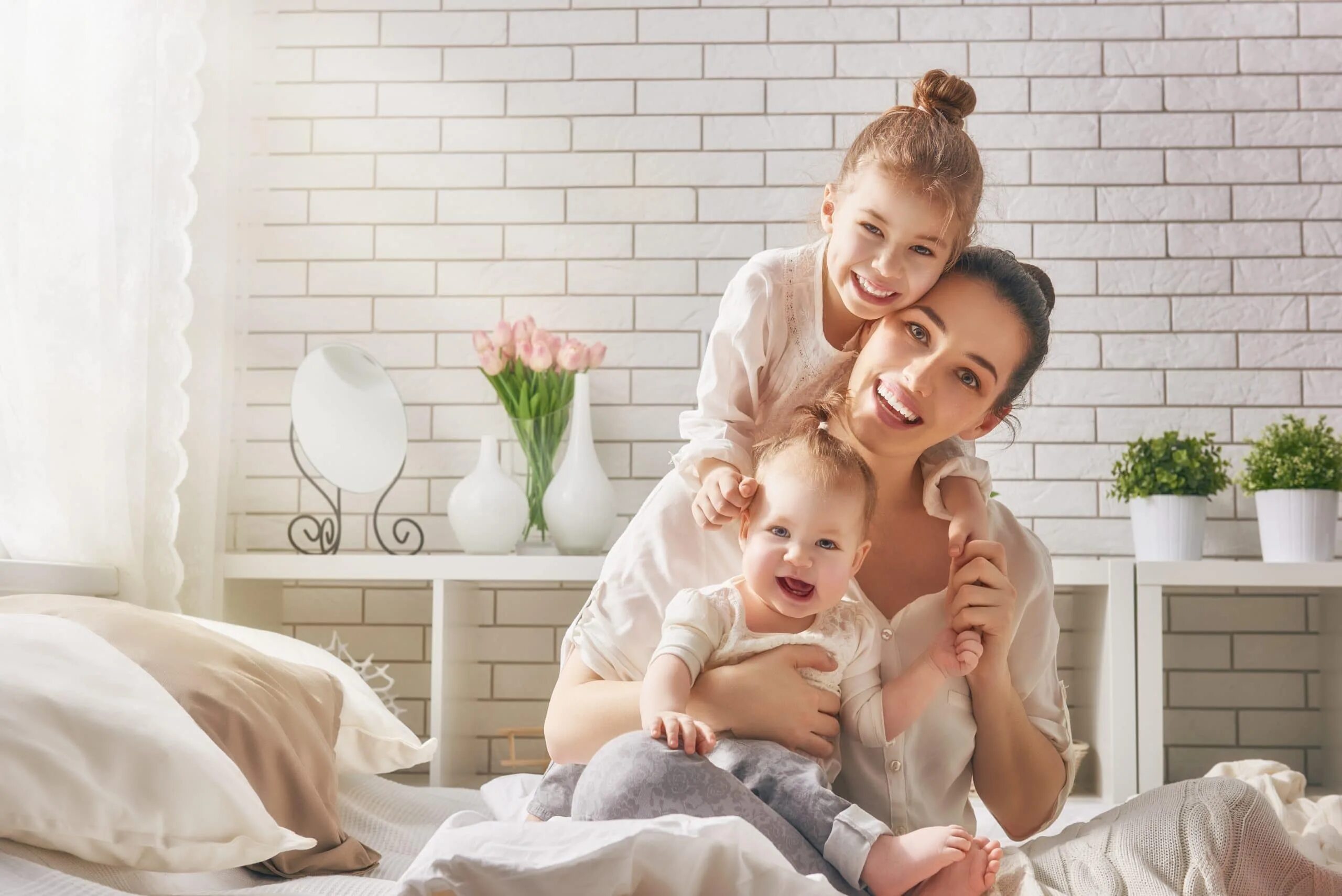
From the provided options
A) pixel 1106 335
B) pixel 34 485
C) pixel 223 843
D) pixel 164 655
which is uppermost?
pixel 1106 335

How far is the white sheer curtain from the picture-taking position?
207 cm

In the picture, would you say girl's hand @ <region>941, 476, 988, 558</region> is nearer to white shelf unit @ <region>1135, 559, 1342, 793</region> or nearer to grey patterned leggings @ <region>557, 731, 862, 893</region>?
grey patterned leggings @ <region>557, 731, 862, 893</region>

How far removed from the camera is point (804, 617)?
52.9 inches

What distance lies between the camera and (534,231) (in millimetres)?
3098

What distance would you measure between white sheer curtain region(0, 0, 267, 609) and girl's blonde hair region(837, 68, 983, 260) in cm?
146

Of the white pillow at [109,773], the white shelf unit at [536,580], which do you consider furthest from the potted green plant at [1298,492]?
the white pillow at [109,773]

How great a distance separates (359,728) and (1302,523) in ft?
6.62

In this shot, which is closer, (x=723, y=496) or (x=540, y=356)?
(x=723, y=496)

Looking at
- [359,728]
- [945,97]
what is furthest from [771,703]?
[359,728]

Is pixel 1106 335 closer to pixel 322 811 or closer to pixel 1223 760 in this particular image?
pixel 1223 760

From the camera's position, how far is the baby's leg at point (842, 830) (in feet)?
3.54

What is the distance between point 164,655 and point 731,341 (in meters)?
0.81

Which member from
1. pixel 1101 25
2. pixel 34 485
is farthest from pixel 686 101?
pixel 34 485

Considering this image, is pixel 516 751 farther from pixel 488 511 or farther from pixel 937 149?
pixel 937 149
